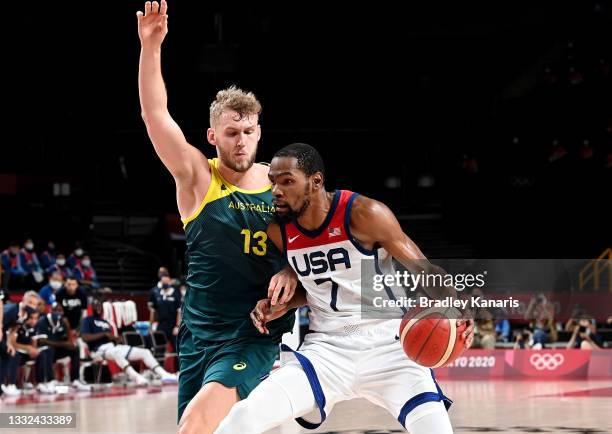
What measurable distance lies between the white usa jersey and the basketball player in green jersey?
249mm

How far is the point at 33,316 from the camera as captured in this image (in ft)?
47.0

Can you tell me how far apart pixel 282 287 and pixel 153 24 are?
149 cm

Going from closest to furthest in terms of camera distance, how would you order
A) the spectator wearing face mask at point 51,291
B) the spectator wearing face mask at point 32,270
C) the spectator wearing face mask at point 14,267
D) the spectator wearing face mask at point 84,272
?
the spectator wearing face mask at point 51,291, the spectator wearing face mask at point 14,267, the spectator wearing face mask at point 32,270, the spectator wearing face mask at point 84,272

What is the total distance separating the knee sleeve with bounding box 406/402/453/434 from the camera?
4438mm

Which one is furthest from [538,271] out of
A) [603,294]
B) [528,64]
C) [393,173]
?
[528,64]

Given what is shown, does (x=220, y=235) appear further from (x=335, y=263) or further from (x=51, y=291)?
(x=51, y=291)

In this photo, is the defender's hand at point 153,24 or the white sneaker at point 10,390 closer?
the defender's hand at point 153,24

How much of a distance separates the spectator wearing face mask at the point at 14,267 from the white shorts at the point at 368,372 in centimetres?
1667

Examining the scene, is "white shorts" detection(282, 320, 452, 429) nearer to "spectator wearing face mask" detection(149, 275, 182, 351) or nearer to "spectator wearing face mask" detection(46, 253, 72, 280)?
"spectator wearing face mask" detection(149, 275, 182, 351)

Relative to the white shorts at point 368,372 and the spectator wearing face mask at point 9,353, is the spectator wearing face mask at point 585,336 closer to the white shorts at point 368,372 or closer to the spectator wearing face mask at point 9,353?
Answer: the spectator wearing face mask at point 9,353

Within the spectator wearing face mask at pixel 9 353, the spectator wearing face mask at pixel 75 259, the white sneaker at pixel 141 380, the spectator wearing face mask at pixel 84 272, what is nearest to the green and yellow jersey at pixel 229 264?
the spectator wearing face mask at pixel 9 353

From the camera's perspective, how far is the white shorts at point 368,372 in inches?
179

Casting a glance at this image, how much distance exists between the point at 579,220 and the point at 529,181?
2.13 metres

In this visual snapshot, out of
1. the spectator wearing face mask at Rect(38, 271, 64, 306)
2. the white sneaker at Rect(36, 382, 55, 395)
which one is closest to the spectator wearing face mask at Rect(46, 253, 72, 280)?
the spectator wearing face mask at Rect(38, 271, 64, 306)
